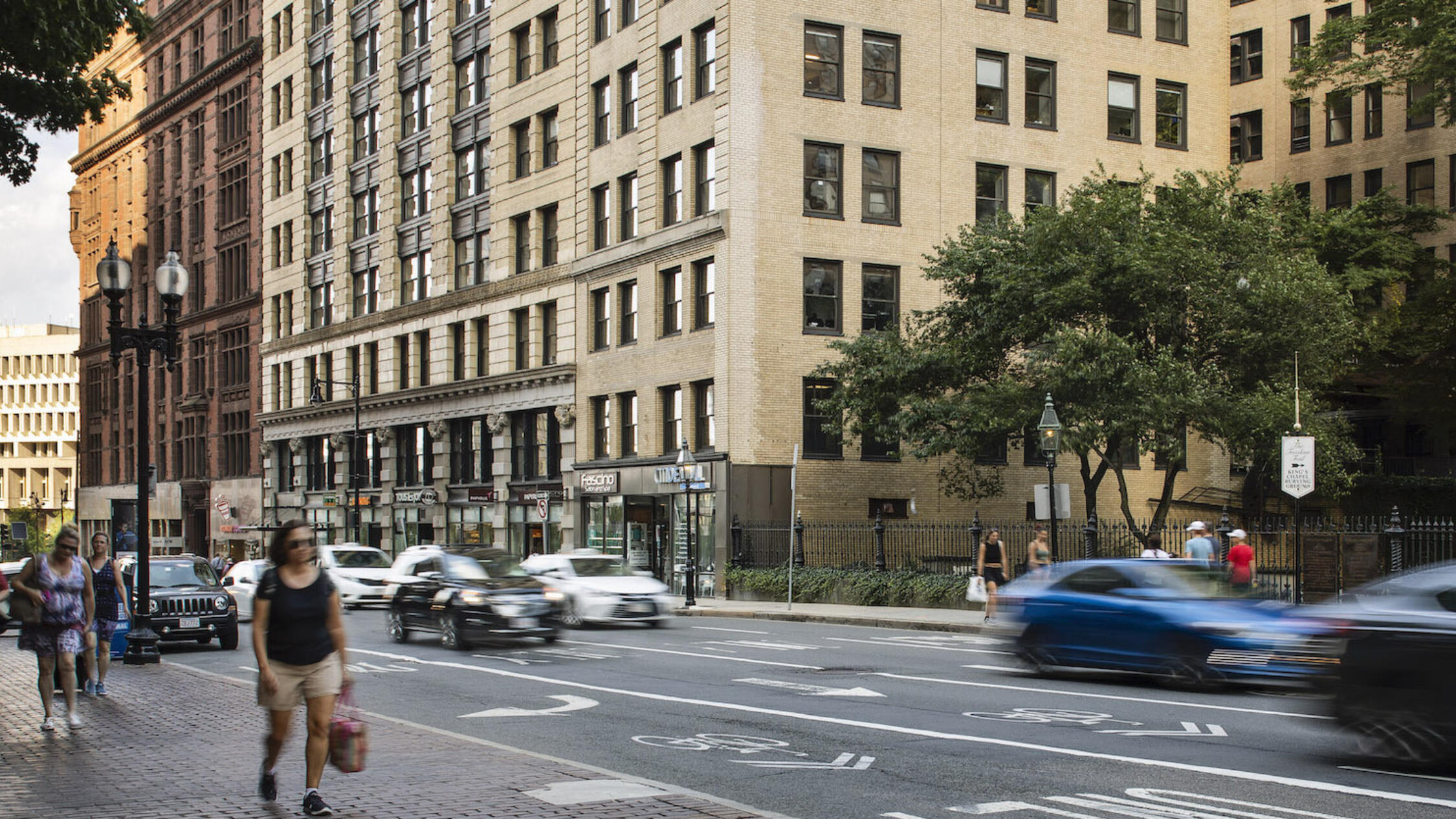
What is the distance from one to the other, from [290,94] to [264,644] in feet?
222

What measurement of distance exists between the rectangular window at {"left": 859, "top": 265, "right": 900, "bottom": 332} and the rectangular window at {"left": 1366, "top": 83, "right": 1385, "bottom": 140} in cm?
2647

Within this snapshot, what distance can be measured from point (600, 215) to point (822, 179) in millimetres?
9427

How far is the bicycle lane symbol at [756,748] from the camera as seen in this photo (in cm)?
1139

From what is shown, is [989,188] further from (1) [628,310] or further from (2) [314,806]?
(2) [314,806]

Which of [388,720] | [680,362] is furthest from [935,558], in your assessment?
[388,720]

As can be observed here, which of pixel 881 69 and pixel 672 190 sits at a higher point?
pixel 881 69

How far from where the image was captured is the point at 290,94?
72.6 metres

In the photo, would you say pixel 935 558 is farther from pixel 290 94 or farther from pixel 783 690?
pixel 290 94

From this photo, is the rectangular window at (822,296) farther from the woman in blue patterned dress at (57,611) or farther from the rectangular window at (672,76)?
the woman in blue patterned dress at (57,611)

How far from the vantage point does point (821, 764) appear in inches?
452

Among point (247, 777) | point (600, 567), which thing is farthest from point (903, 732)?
point (600, 567)

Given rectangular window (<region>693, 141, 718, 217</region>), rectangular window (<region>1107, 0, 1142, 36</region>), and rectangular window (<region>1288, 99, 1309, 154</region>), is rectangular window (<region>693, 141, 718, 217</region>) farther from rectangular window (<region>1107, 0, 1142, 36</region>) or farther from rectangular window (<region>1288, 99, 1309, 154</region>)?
rectangular window (<region>1288, 99, 1309, 154</region>)

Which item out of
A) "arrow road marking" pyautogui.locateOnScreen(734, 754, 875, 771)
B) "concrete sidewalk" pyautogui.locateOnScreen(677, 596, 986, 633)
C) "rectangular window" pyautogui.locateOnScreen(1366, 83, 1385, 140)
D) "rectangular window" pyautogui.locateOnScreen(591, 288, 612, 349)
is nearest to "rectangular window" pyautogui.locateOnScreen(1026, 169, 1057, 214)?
"rectangular window" pyautogui.locateOnScreen(591, 288, 612, 349)

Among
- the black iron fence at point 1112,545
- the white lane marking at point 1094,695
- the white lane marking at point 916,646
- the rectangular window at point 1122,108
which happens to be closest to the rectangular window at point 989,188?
the rectangular window at point 1122,108
